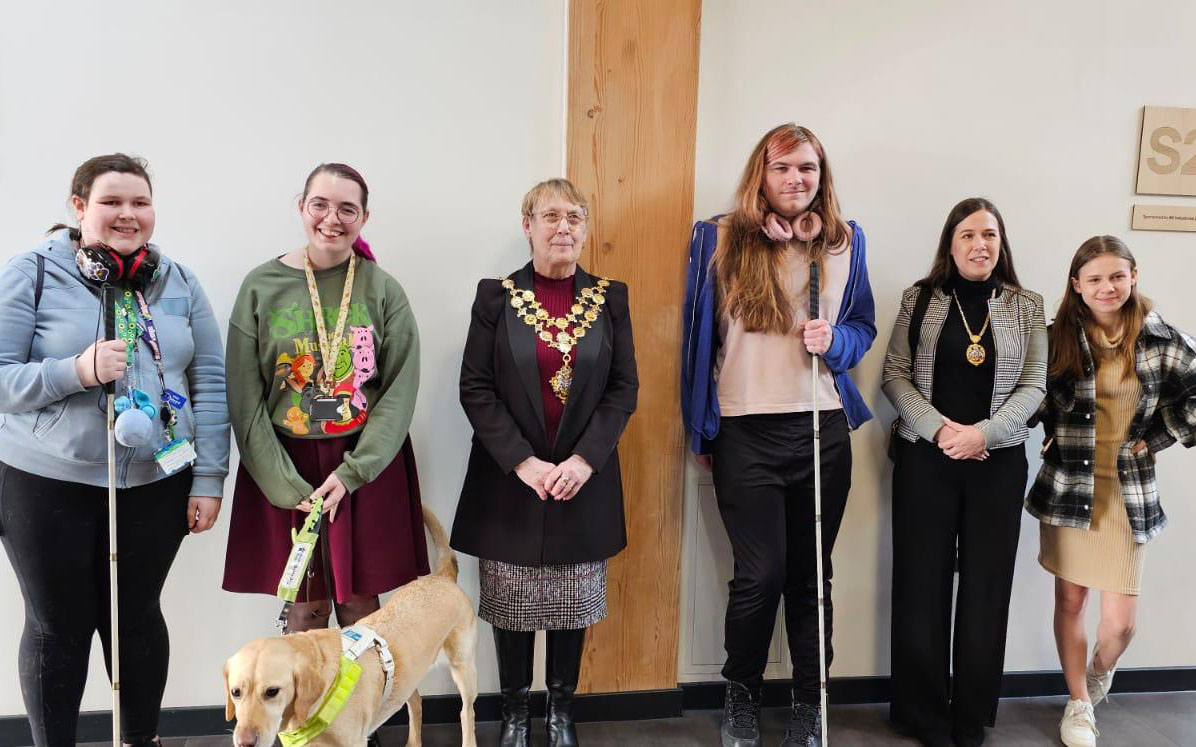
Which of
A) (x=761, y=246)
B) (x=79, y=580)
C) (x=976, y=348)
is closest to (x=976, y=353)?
(x=976, y=348)

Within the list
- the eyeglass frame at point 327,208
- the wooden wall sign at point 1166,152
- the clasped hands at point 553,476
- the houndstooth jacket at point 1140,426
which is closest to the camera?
the eyeglass frame at point 327,208

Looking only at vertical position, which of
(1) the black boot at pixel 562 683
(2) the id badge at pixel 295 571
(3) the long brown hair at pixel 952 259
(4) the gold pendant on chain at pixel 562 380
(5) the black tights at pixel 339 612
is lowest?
(1) the black boot at pixel 562 683

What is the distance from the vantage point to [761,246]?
7.49 ft

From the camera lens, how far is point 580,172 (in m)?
2.44

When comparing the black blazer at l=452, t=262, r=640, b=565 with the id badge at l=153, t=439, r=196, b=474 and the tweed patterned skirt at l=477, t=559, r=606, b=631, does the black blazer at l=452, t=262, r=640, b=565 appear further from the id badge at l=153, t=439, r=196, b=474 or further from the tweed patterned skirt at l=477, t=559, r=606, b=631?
the id badge at l=153, t=439, r=196, b=474

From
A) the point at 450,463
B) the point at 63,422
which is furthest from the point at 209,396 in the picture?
the point at 450,463

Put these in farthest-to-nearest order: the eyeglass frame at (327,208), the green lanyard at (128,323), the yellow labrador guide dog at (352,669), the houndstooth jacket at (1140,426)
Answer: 1. the houndstooth jacket at (1140,426)
2. the eyeglass frame at (327,208)
3. the green lanyard at (128,323)
4. the yellow labrador guide dog at (352,669)

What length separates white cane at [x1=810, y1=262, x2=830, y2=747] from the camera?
2176 millimetres

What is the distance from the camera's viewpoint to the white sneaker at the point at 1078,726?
2.47 meters

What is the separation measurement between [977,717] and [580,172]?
221 cm

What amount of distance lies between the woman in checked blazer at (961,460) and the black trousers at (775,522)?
28cm

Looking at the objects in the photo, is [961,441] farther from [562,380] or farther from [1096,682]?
[562,380]

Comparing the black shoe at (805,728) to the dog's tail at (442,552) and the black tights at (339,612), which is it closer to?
the dog's tail at (442,552)

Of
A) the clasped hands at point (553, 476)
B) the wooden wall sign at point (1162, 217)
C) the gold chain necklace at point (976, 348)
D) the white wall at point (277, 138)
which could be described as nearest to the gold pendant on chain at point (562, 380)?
the clasped hands at point (553, 476)
